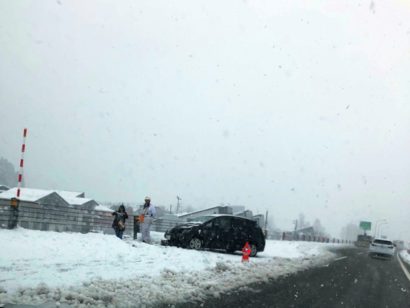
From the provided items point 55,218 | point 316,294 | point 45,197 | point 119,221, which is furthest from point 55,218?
point 45,197

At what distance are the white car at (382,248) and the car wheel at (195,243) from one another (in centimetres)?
1885

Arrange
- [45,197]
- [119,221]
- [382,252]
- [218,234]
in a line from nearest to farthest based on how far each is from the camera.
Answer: [119,221], [218,234], [382,252], [45,197]

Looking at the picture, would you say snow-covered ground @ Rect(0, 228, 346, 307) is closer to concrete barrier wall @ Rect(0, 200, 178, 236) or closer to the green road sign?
concrete barrier wall @ Rect(0, 200, 178, 236)

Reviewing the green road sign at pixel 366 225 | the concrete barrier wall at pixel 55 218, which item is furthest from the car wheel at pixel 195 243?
the green road sign at pixel 366 225

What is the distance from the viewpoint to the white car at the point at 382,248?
3070cm

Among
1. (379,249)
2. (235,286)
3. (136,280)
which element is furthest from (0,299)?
(379,249)

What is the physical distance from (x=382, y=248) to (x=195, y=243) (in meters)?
Answer: 19.1

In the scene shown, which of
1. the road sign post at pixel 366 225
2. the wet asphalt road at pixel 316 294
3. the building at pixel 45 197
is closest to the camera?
the wet asphalt road at pixel 316 294

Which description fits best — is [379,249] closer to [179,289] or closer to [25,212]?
[25,212]

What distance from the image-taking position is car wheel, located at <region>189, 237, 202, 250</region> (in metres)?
17.0

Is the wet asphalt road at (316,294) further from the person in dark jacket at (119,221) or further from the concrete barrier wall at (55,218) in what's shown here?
the concrete barrier wall at (55,218)

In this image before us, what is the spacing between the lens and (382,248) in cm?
3086

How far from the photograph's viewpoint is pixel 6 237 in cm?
1215

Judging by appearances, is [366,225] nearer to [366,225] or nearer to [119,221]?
[366,225]
